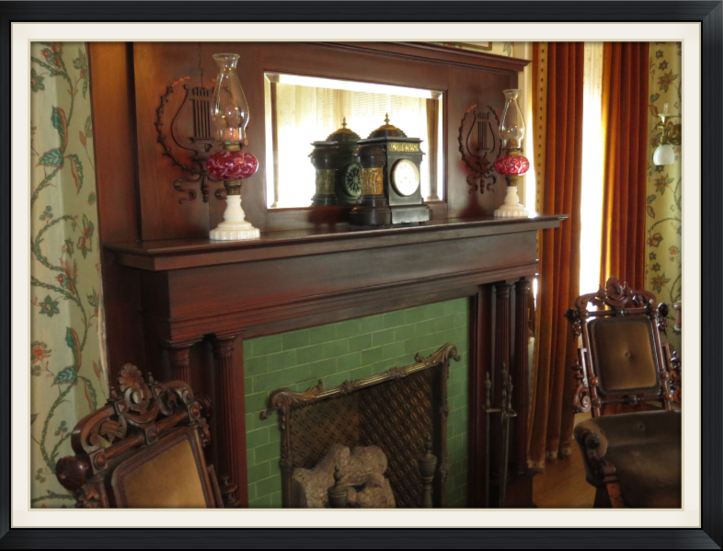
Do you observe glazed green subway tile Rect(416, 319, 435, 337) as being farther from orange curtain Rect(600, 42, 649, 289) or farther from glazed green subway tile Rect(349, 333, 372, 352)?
orange curtain Rect(600, 42, 649, 289)

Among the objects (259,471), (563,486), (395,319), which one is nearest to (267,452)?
(259,471)

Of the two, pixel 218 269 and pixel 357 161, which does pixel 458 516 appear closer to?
pixel 218 269

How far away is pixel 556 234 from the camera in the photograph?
3.36 meters

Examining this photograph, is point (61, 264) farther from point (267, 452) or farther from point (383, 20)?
point (383, 20)

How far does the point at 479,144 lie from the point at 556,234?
843 millimetres

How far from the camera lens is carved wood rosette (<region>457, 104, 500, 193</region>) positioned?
2736 millimetres

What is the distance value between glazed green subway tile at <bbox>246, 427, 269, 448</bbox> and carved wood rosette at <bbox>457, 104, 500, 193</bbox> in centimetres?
133

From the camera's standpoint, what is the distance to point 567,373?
3578 mm

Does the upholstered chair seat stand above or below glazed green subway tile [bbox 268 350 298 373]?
below

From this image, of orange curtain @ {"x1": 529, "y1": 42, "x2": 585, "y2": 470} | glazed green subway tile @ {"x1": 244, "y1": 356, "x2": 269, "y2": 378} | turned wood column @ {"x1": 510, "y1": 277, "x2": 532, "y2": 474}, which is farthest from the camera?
orange curtain @ {"x1": 529, "y1": 42, "x2": 585, "y2": 470}

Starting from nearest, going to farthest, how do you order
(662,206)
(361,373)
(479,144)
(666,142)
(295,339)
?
(295,339), (361,373), (479,144), (666,142), (662,206)

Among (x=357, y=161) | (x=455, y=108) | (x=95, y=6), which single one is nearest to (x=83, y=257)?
(x=95, y=6)

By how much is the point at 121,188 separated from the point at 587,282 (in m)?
2.62

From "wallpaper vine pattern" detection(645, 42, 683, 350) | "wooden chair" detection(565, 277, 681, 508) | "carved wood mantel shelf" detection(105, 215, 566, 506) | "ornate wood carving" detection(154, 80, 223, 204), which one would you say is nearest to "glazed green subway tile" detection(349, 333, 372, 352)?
"carved wood mantel shelf" detection(105, 215, 566, 506)
